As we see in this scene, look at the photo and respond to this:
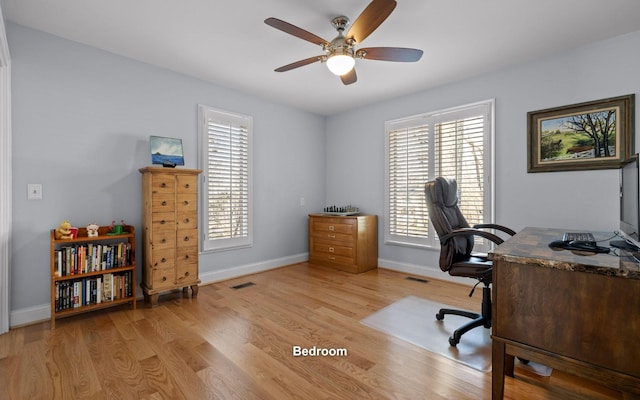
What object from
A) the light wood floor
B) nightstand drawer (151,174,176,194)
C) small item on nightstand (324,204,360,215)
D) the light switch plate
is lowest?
the light wood floor

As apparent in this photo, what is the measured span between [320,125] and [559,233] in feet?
12.8

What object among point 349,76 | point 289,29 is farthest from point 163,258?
point 349,76

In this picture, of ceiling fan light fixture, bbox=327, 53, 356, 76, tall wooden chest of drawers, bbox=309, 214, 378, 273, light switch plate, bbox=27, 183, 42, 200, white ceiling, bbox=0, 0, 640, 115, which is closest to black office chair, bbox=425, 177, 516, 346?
ceiling fan light fixture, bbox=327, 53, 356, 76

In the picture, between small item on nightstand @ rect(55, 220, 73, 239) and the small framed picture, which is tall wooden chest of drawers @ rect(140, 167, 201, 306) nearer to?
the small framed picture

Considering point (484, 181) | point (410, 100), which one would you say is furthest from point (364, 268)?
point (410, 100)

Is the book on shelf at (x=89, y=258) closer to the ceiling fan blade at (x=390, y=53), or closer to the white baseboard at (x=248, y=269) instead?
the white baseboard at (x=248, y=269)

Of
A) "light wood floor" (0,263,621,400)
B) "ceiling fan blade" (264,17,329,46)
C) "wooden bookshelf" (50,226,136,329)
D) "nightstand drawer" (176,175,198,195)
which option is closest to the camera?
"light wood floor" (0,263,621,400)

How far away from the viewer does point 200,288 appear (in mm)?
3496

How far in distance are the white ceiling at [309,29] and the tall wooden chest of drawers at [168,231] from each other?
1.24m

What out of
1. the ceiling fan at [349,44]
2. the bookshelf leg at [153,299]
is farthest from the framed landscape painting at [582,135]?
the bookshelf leg at [153,299]

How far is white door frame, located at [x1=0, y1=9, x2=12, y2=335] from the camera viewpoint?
2.36 m

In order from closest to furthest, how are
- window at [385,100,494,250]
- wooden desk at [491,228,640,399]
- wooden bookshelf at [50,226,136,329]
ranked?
wooden desk at [491,228,640,399], wooden bookshelf at [50,226,136,329], window at [385,100,494,250]

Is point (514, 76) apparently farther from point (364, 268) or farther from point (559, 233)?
point (364, 268)

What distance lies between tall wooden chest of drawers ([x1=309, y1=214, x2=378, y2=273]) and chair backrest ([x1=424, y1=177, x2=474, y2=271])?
1646mm
